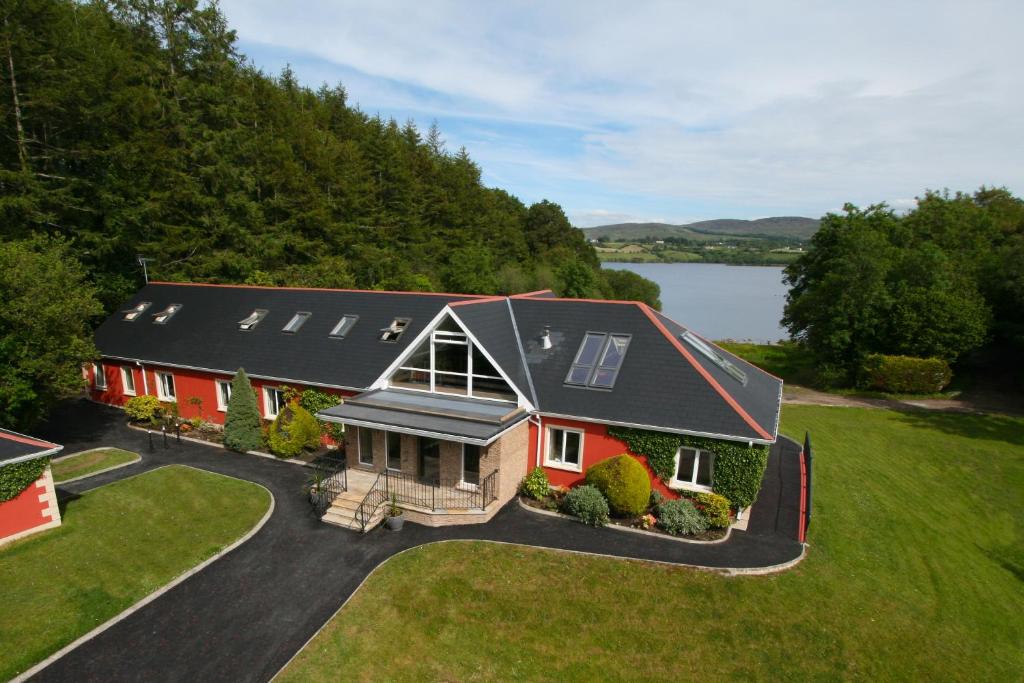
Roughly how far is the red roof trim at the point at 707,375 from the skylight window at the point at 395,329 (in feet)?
32.9

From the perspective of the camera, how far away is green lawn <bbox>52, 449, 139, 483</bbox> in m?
19.1

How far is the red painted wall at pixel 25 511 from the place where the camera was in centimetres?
1419

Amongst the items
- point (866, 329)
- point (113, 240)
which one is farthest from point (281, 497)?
point (866, 329)

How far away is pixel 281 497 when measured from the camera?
17.7 metres

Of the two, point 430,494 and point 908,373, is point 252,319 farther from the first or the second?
point 908,373

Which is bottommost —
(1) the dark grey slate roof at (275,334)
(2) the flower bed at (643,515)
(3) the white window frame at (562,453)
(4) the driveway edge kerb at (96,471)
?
(4) the driveway edge kerb at (96,471)

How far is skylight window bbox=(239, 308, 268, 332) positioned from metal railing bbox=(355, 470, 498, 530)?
12.2 meters

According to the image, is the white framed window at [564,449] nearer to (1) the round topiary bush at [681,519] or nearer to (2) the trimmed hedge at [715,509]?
(1) the round topiary bush at [681,519]

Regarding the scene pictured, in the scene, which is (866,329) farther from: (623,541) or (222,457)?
(222,457)

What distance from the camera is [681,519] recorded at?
51.0 feet

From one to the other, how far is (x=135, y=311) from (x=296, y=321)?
11.8m

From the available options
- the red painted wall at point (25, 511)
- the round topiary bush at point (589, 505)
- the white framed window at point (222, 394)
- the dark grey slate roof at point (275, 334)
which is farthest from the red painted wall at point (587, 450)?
the white framed window at point (222, 394)

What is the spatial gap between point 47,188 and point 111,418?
14023 millimetres

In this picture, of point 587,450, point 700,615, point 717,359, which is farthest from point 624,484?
point 717,359
